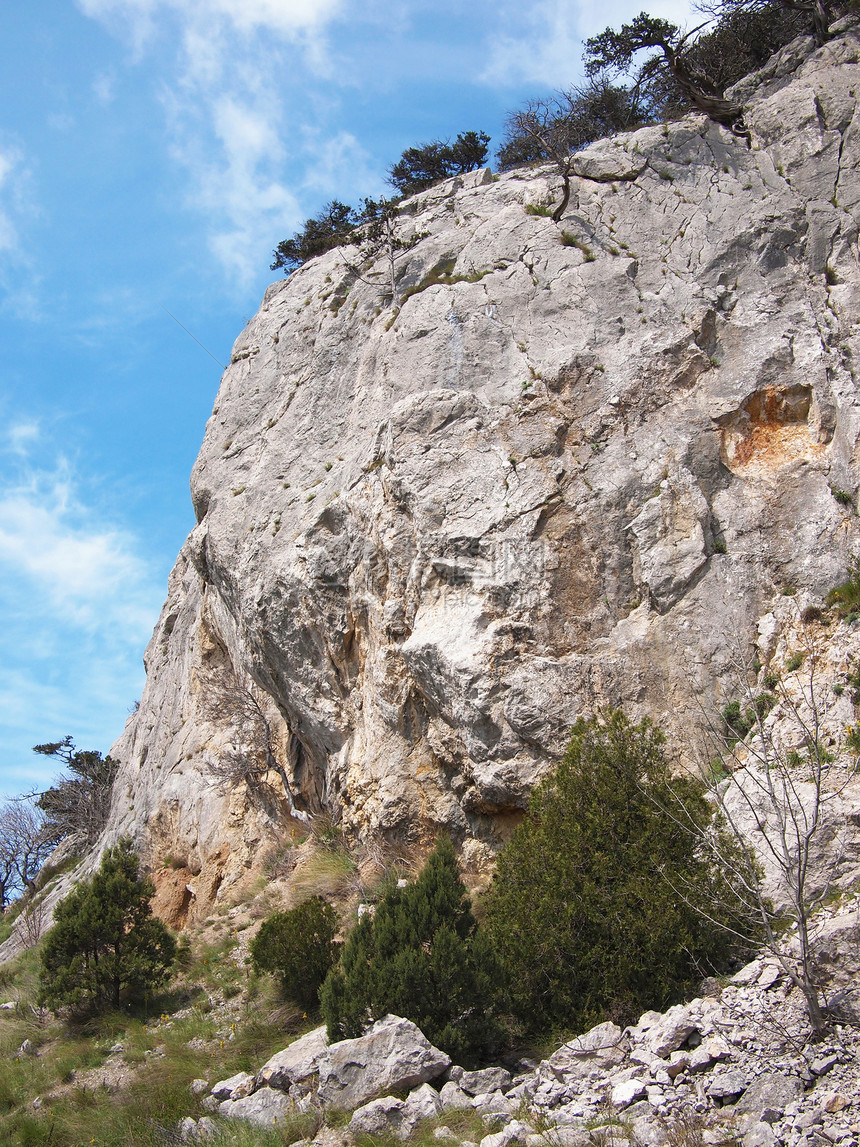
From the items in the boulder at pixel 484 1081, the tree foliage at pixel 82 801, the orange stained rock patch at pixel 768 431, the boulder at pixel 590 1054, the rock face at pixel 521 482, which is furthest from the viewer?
the tree foliage at pixel 82 801

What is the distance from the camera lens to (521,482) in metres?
13.1

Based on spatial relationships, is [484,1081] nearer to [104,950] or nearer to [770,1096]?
[770,1096]

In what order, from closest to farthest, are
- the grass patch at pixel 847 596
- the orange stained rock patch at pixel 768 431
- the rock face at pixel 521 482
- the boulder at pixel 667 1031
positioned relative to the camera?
the boulder at pixel 667 1031, the grass patch at pixel 847 596, the rock face at pixel 521 482, the orange stained rock patch at pixel 768 431

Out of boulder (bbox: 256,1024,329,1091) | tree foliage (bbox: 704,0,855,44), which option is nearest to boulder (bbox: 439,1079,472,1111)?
boulder (bbox: 256,1024,329,1091)

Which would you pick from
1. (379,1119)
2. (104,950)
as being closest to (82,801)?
(104,950)

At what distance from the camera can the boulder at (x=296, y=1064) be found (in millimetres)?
8641

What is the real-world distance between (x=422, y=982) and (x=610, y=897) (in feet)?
7.02

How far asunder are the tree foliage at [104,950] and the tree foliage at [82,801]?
1333 cm

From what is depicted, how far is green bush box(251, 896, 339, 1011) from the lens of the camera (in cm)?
1127

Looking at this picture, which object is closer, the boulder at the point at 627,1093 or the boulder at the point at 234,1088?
the boulder at the point at 627,1093

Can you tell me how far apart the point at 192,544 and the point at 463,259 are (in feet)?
28.2

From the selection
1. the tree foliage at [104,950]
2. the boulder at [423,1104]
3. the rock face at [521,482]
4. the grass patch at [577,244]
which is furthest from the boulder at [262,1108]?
the grass patch at [577,244]

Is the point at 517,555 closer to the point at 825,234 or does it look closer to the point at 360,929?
the point at 360,929

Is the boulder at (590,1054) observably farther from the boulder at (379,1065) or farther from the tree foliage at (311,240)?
the tree foliage at (311,240)
